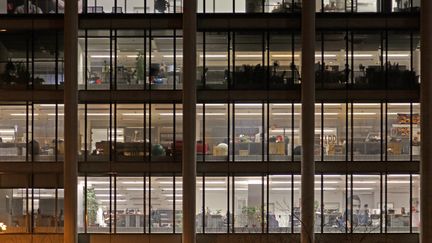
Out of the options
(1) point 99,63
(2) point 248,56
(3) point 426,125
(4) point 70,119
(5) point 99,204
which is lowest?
(5) point 99,204

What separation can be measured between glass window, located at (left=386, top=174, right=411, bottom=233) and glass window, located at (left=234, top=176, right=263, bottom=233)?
6426mm

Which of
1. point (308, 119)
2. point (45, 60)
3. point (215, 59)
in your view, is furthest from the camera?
point (215, 59)

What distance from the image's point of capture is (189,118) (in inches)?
1435

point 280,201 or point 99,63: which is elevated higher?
point 99,63

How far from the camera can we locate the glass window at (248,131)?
37500 mm

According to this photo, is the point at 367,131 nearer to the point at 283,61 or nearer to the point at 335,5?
the point at 283,61

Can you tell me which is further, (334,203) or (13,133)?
(13,133)

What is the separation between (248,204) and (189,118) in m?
5.27

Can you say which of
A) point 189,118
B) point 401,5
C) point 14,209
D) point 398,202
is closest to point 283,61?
point 189,118

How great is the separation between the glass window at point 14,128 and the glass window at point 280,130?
12.2 metres

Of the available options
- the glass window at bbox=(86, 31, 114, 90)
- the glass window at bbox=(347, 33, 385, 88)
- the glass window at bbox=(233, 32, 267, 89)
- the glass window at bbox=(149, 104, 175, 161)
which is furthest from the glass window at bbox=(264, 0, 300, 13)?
the glass window at bbox=(86, 31, 114, 90)

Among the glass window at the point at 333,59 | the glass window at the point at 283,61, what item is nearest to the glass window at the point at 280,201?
the glass window at the point at 283,61

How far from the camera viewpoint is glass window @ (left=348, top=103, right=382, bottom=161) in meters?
37.5

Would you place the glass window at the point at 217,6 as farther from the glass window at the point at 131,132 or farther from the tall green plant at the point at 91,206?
the tall green plant at the point at 91,206
